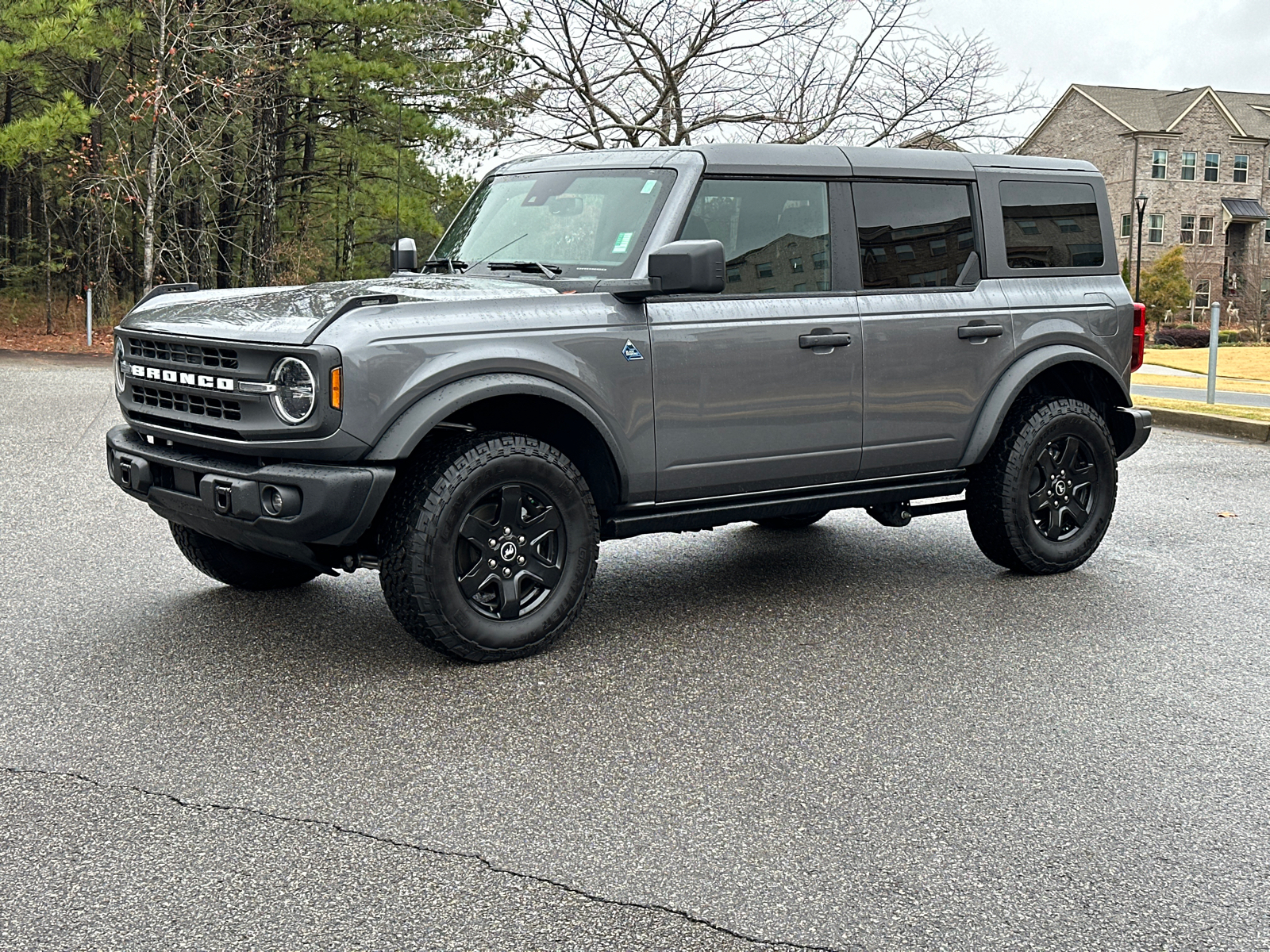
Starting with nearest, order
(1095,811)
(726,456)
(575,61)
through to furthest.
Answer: (1095,811) < (726,456) < (575,61)

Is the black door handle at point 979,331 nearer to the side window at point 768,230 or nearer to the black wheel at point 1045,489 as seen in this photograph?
the black wheel at point 1045,489

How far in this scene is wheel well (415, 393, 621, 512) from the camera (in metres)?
5.35

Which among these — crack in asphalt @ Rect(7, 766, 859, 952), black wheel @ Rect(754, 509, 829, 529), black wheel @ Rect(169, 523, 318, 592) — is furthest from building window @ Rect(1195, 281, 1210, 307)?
crack in asphalt @ Rect(7, 766, 859, 952)

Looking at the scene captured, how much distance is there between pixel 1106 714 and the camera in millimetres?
4746

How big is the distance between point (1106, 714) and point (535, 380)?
7.85 feet

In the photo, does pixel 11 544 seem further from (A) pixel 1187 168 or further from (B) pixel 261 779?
(A) pixel 1187 168

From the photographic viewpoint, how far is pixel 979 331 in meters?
6.39

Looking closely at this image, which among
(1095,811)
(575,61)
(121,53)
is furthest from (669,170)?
(121,53)

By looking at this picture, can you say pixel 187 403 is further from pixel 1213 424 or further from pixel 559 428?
pixel 1213 424

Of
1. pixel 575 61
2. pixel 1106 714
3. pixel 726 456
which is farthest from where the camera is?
pixel 575 61

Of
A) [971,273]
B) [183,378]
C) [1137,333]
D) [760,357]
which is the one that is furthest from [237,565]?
[1137,333]

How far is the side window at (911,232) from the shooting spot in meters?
6.18

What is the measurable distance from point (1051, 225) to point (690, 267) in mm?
2686

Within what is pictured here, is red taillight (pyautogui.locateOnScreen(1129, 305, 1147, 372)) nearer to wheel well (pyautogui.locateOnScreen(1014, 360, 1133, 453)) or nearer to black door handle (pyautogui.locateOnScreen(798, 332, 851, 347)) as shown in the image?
wheel well (pyautogui.locateOnScreen(1014, 360, 1133, 453))
